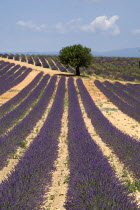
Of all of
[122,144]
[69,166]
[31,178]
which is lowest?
[69,166]

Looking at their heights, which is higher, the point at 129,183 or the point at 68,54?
the point at 68,54

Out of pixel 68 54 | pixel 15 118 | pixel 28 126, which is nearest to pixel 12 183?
pixel 28 126

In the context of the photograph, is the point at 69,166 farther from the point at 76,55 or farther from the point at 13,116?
the point at 76,55

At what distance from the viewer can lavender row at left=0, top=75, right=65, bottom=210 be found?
431 cm

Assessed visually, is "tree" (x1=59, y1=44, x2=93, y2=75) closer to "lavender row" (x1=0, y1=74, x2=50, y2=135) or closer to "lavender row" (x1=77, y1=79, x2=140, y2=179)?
"lavender row" (x1=0, y1=74, x2=50, y2=135)

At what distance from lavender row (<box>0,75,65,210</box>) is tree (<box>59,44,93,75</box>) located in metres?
Result: 28.7

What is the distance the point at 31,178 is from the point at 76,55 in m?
32.8

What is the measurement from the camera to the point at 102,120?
12.3 m

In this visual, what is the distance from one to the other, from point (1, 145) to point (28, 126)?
10.0 ft

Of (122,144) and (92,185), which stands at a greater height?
(92,185)

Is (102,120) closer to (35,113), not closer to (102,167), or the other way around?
(35,113)

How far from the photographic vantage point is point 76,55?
36969mm

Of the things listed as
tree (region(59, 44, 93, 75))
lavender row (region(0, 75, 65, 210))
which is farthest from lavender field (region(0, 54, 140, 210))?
tree (region(59, 44, 93, 75))

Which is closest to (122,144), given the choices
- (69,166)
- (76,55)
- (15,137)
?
(69,166)
